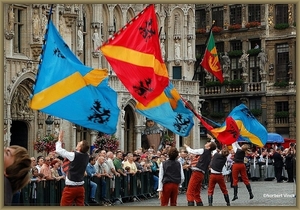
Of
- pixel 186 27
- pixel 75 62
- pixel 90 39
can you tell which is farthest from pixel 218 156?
pixel 186 27

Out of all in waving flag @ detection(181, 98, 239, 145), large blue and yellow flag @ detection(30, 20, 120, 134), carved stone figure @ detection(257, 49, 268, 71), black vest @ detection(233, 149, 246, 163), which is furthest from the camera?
carved stone figure @ detection(257, 49, 268, 71)

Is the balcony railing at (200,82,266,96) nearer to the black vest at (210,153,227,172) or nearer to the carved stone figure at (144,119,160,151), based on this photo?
the carved stone figure at (144,119,160,151)

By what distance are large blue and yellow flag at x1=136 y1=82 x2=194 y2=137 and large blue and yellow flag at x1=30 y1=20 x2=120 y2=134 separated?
3.71 meters

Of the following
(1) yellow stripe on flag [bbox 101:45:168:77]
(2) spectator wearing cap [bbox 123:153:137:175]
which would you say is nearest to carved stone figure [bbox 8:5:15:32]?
(2) spectator wearing cap [bbox 123:153:137:175]

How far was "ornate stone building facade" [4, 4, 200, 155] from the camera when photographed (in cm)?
3272

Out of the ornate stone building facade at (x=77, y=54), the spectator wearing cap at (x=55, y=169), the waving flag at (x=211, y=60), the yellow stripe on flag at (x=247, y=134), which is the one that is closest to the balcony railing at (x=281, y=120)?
the ornate stone building facade at (x=77, y=54)

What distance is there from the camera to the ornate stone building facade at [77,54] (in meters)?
32.7

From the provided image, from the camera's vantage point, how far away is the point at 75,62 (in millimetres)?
16938

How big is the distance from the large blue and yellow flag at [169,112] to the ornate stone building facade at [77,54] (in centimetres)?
1016

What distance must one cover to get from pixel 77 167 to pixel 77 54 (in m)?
23.1

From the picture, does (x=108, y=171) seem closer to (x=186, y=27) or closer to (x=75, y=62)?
(x=75, y=62)

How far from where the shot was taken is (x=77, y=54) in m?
38.2

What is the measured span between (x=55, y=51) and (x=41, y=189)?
15.0 feet

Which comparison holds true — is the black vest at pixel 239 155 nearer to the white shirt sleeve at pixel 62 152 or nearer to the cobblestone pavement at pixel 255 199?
the cobblestone pavement at pixel 255 199
